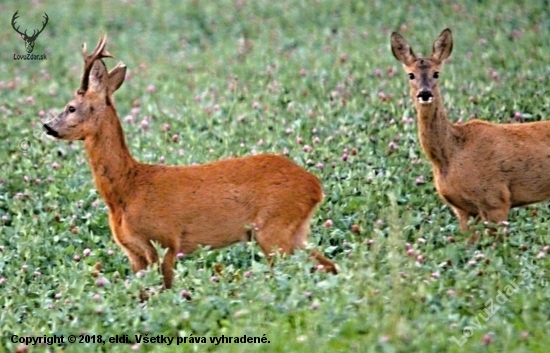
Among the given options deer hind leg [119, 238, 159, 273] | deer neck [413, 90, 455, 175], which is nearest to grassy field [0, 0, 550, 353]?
deer hind leg [119, 238, 159, 273]

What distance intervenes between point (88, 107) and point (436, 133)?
2.34 meters

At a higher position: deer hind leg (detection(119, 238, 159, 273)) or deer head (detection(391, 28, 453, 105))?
deer head (detection(391, 28, 453, 105))

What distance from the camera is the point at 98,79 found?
8.10 meters

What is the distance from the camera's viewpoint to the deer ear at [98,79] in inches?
317

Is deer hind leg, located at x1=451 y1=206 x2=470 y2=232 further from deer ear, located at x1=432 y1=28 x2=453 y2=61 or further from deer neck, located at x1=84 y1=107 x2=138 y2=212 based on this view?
deer neck, located at x1=84 y1=107 x2=138 y2=212

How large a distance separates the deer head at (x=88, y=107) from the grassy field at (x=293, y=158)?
878 mm

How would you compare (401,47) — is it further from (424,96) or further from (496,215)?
(496,215)

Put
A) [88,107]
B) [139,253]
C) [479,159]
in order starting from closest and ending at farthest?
[139,253]
[88,107]
[479,159]

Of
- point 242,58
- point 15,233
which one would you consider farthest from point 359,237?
point 242,58

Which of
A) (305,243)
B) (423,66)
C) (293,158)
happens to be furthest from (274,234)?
(293,158)

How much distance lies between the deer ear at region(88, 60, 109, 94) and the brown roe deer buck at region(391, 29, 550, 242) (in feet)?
6.81

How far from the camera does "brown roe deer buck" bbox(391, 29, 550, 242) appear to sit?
8406mm

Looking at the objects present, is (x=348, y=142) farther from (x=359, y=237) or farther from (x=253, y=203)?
(x=253, y=203)

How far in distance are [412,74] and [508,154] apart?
846mm
